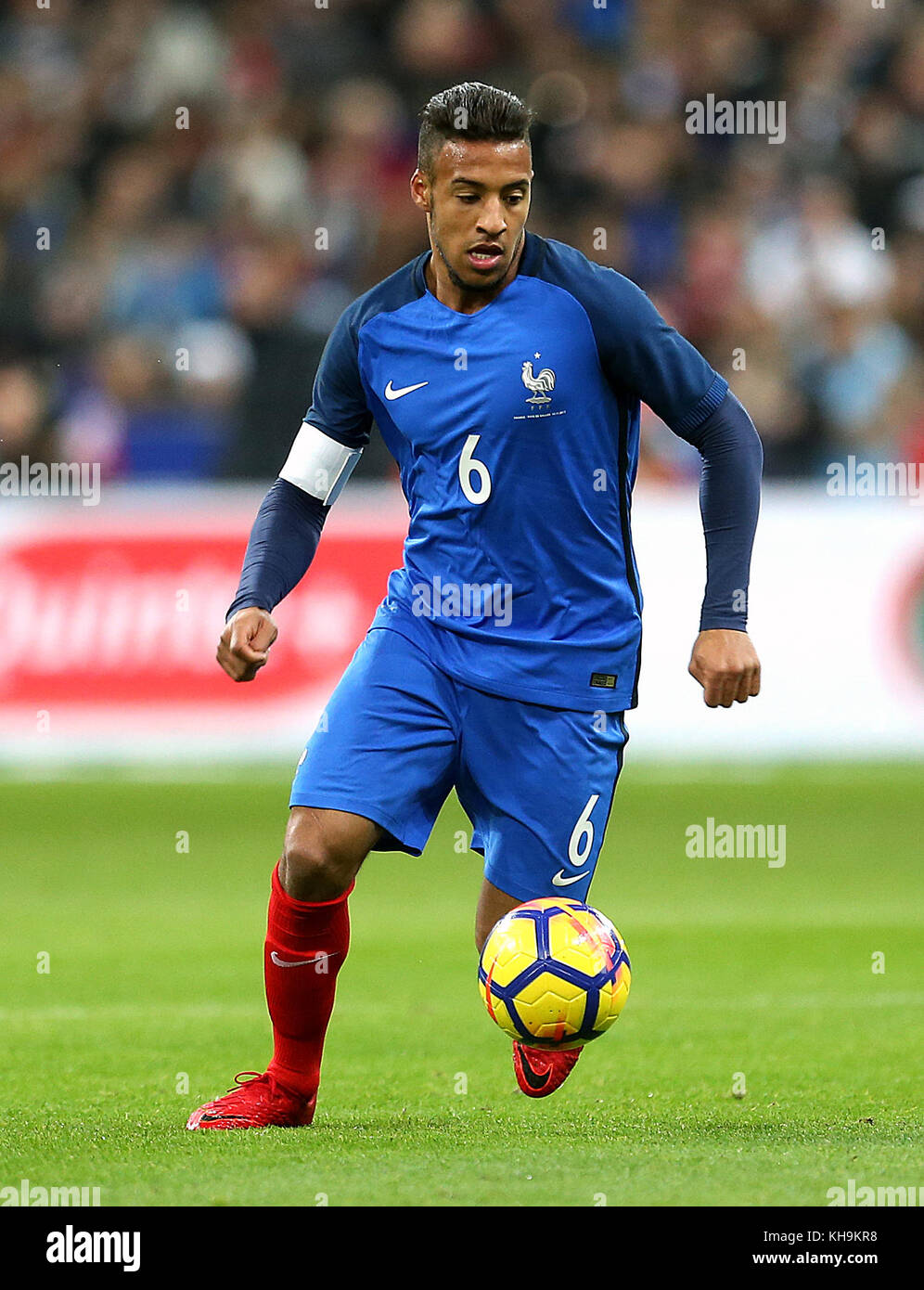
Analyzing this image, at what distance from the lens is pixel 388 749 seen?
4742 mm

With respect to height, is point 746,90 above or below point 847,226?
above

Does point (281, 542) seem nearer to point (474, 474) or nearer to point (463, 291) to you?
point (474, 474)

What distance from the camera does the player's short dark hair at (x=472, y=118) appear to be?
4.67 meters

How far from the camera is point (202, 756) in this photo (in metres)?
11.4

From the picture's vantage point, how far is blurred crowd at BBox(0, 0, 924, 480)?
42.8 feet

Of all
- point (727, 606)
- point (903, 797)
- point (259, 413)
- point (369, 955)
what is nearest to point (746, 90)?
point (259, 413)

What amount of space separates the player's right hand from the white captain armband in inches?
18.3

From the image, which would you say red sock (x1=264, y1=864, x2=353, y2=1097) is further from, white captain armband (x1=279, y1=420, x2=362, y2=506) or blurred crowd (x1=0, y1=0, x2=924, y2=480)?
blurred crowd (x1=0, y1=0, x2=924, y2=480)

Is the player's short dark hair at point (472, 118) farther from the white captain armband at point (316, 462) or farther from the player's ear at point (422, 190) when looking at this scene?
the white captain armband at point (316, 462)

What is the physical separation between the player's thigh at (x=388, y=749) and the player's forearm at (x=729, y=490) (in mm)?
683

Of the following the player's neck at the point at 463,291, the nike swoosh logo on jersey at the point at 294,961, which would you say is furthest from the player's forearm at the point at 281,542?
the nike swoosh logo on jersey at the point at 294,961

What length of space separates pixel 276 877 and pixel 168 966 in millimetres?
2537

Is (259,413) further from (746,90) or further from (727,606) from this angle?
(727,606)

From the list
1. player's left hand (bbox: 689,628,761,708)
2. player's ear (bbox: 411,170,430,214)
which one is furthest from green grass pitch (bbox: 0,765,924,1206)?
player's ear (bbox: 411,170,430,214)
